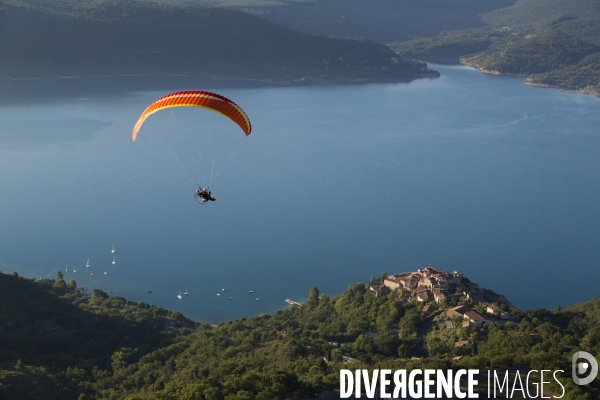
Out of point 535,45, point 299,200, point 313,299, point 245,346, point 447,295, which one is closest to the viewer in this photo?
point 245,346

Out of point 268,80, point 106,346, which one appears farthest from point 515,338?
point 268,80

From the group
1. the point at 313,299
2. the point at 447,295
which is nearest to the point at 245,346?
the point at 313,299

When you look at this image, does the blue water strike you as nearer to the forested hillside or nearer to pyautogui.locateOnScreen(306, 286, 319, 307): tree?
pyautogui.locateOnScreen(306, 286, 319, 307): tree

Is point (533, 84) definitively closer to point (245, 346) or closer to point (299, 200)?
point (299, 200)

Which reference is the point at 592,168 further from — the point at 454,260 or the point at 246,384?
the point at 246,384

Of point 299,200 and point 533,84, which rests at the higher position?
point 533,84

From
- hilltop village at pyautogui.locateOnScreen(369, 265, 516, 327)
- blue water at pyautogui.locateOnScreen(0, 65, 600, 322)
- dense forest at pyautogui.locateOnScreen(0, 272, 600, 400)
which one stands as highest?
blue water at pyautogui.locateOnScreen(0, 65, 600, 322)

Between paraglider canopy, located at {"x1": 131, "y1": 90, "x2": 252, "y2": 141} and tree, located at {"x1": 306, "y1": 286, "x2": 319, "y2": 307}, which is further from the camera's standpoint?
tree, located at {"x1": 306, "y1": 286, "x2": 319, "y2": 307}

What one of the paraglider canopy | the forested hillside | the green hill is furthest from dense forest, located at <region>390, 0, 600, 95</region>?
the paraglider canopy
